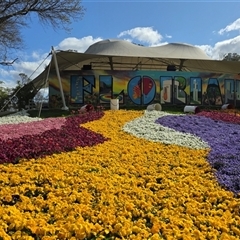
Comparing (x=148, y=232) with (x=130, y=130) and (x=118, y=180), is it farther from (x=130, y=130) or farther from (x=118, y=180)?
(x=130, y=130)

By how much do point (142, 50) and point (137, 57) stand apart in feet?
1.94

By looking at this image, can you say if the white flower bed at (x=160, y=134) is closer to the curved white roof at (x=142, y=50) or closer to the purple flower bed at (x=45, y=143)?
the purple flower bed at (x=45, y=143)

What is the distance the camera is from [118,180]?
16.9 ft

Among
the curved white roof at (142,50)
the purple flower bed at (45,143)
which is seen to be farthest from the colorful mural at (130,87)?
the purple flower bed at (45,143)

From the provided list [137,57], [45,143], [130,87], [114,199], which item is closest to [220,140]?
[45,143]

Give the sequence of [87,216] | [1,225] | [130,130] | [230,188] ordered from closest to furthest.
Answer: [1,225] → [87,216] → [230,188] → [130,130]

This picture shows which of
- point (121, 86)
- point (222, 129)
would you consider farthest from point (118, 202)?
point (121, 86)

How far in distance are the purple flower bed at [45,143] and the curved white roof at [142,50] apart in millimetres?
14291

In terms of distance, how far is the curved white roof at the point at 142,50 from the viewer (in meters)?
22.9

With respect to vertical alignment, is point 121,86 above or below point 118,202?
above

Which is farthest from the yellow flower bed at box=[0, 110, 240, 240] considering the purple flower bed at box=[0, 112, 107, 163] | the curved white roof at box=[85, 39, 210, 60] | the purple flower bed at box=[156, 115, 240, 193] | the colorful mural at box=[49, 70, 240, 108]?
the curved white roof at box=[85, 39, 210, 60]

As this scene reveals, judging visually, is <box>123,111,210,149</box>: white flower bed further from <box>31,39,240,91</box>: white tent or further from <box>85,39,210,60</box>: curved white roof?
<box>85,39,210,60</box>: curved white roof

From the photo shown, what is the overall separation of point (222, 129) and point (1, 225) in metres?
8.71

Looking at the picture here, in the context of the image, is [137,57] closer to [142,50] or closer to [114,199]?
[142,50]
